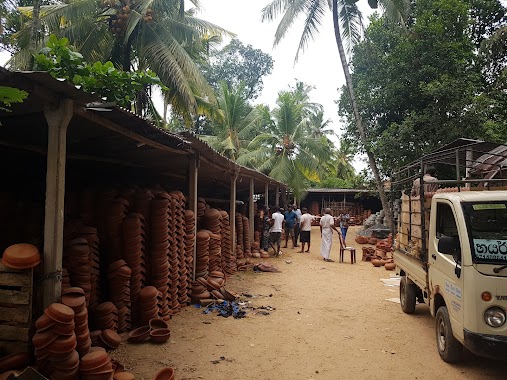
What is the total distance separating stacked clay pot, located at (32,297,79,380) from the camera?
10.6 feet

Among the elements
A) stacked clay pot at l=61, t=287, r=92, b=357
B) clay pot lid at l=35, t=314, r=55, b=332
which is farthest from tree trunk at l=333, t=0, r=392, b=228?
clay pot lid at l=35, t=314, r=55, b=332

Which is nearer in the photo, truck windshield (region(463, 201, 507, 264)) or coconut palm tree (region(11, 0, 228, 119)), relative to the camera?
truck windshield (region(463, 201, 507, 264))

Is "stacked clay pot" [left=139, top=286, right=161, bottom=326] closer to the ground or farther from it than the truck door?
closer to the ground

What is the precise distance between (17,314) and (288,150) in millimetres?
18589

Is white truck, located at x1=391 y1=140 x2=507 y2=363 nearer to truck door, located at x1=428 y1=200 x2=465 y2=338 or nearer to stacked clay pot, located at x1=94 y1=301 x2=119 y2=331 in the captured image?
truck door, located at x1=428 y1=200 x2=465 y2=338

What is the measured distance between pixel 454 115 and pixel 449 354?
38.7 feet

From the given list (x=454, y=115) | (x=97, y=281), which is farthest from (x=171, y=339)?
(x=454, y=115)

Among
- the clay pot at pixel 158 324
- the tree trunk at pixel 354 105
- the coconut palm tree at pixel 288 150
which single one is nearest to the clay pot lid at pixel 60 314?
the clay pot at pixel 158 324

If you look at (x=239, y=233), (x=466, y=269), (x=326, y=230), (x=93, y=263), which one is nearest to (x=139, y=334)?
(x=93, y=263)

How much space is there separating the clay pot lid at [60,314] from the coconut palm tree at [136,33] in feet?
31.6

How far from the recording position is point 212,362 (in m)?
4.45

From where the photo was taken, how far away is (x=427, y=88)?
1379 cm

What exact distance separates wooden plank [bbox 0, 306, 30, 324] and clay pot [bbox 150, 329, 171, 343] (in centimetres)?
181

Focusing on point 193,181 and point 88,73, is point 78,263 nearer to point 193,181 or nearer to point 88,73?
point 88,73
